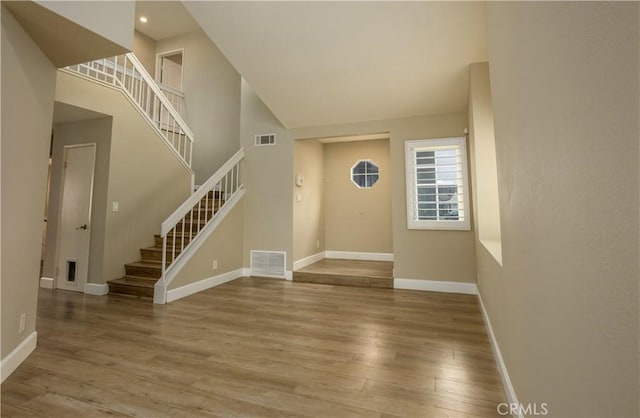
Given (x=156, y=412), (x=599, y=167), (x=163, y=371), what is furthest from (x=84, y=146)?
(x=599, y=167)

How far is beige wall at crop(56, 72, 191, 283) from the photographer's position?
3.89m

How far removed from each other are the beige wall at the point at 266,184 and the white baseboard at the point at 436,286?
6.27 feet

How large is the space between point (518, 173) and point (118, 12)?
9.99ft

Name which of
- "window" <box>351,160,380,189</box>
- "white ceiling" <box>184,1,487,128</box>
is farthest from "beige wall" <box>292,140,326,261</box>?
"white ceiling" <box>184,1,487,128</box>

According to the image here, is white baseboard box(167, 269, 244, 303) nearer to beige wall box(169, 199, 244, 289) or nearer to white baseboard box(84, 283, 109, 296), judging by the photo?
beige wall box(169, 199, 244, 289)

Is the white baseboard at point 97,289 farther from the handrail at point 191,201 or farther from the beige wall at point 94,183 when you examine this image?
the handrail at point 191,201

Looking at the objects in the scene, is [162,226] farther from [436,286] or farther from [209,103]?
[209,103]

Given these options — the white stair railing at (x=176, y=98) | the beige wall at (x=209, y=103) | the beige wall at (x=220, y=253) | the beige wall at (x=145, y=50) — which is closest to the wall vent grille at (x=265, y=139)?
the beige wall at (x=220, y=253)

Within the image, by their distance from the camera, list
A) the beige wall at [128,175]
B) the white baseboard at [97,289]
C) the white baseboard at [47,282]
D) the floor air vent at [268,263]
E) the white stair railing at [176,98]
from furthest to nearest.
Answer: the white stair railing at [176,98] < the floor air vent at [268,263] < the white baseboard at [47,282] < the white baseboard at [97,289] < the beige wall at [128,175]

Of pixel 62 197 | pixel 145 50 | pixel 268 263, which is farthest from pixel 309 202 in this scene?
pixel 145 50

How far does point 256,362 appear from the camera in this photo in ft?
7.10

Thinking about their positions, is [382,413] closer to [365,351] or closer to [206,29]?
[365,351]

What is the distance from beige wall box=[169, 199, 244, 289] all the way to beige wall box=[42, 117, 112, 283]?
126 cm

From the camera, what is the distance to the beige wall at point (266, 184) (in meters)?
5.09
